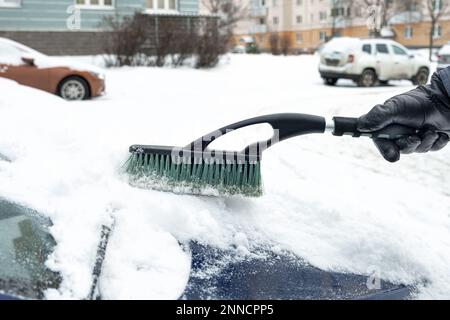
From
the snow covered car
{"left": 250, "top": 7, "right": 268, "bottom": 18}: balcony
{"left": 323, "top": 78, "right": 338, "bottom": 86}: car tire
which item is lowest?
{"left": 323, "top": 78, "right": 338, "bottom": 86}: car tire

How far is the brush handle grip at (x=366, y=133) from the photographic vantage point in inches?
87.4

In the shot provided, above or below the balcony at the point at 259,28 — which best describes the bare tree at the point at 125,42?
below

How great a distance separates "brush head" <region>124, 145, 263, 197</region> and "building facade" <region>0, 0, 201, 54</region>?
18.1m

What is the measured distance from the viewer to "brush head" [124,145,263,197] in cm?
205

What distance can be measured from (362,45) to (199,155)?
630 inches

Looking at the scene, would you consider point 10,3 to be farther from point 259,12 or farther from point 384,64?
point 259,12

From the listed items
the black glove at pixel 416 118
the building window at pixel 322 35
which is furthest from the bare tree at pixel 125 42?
the building window at pixel 322 35

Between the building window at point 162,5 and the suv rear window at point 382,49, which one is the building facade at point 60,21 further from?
the suv rear window at point 382,49

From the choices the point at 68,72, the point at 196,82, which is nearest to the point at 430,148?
the point at 68,72

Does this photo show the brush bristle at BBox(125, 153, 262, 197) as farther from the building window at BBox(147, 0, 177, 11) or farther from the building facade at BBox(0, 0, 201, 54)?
the building window at BBox(147, 0, 177, 11)

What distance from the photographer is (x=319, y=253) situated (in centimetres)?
174

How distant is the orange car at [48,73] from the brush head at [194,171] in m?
9.51

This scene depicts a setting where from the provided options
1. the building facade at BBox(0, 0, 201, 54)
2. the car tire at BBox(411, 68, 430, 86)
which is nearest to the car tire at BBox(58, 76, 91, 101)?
the building facade at BBox(0, 0, 201, 54)
